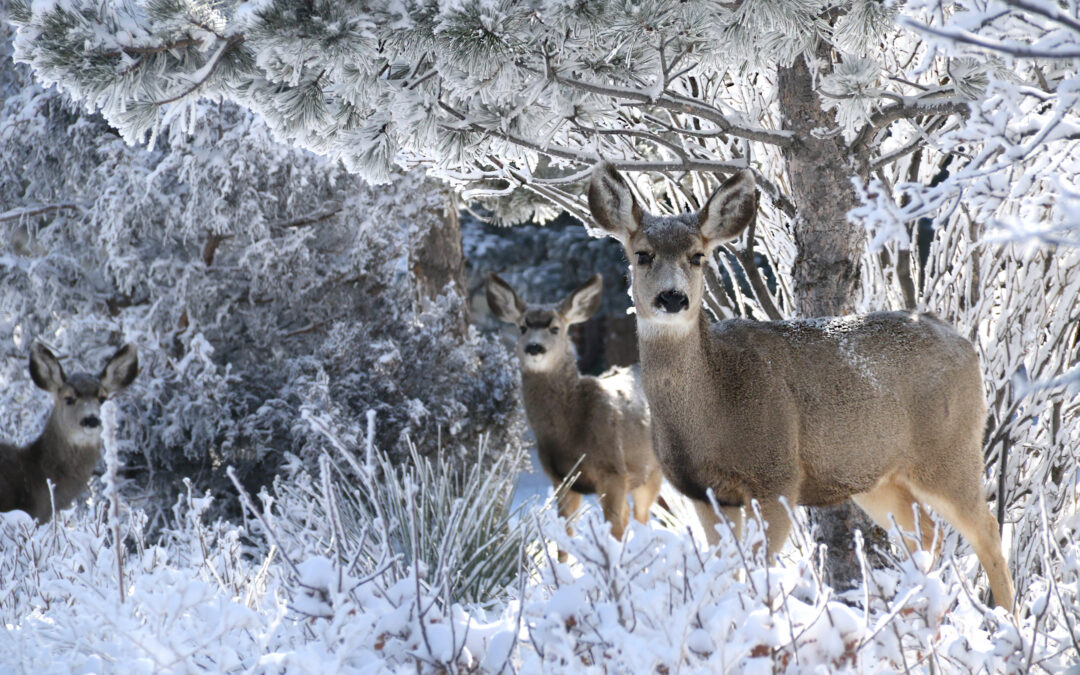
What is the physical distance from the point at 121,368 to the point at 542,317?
8.92ft

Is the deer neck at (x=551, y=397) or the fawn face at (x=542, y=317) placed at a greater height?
the fawn face at (x=542, y=317)

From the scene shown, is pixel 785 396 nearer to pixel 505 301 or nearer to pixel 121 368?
pixel 505 301

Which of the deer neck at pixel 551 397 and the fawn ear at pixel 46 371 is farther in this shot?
the deer neck at pixel 551 397

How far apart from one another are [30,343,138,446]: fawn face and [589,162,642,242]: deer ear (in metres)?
3.49

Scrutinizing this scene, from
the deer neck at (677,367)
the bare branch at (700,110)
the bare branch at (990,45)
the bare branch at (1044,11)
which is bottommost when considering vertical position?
the deer neck at (677,367)

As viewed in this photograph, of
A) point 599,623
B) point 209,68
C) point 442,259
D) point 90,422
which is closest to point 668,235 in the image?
point 209,68

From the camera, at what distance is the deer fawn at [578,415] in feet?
23.7

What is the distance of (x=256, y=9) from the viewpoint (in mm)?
3830

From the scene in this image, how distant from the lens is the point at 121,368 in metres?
6.75

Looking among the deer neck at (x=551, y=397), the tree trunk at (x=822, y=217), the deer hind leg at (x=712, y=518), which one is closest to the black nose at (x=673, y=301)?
the deer hind leg at (x=712, y=518)

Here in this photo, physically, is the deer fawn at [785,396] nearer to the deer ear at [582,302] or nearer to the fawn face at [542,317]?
the fawn face at [542,317]

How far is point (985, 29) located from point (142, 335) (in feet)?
24.4

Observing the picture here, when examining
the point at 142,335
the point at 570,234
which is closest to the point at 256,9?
the point at 142,335

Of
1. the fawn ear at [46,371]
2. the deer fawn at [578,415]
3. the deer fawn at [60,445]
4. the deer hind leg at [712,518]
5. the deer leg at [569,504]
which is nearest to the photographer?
the deer hind leg at [712,518]
